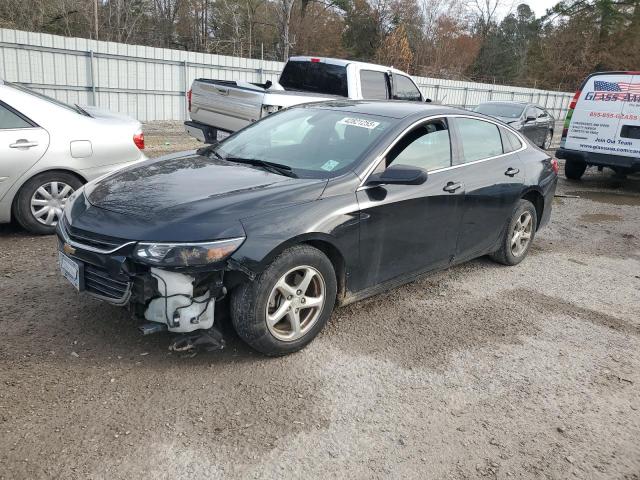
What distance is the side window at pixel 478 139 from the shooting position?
468cm

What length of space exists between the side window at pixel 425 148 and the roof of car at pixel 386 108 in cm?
15

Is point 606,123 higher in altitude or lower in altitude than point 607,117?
A: lower

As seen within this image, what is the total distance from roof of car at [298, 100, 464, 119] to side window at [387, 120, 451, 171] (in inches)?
5.7

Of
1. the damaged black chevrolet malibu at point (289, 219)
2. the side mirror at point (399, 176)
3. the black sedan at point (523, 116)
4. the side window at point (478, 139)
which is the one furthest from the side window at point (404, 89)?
the side mirror at point (399, 176)

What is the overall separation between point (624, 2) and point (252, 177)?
58109mm

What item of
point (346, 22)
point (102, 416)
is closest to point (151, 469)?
point (102, 416)

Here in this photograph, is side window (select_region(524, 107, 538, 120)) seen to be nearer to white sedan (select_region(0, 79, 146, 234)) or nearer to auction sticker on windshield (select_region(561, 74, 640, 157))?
auction sticker on windshield (select_region(561, 74, 640, 157))

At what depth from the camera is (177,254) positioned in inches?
118

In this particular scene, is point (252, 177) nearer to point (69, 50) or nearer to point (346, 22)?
point (69, 50)

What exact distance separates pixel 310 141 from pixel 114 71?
13362 millimetres

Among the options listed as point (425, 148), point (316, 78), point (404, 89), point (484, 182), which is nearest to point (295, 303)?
point (425, 148)

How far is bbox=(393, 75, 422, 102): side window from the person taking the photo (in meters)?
10.2

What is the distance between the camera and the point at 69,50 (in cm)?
1454

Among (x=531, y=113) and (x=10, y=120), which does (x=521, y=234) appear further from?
(x=531, y=113)
